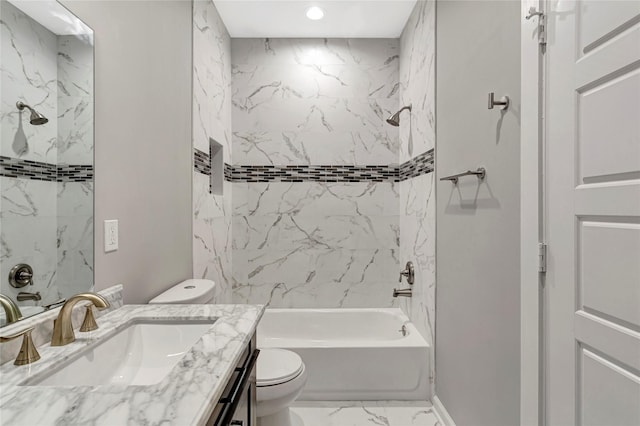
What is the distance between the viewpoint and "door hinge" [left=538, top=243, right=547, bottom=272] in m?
1.20

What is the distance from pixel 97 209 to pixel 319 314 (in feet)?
7.13

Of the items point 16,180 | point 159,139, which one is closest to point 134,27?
point 159,139

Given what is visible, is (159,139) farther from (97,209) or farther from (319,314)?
(319,314)

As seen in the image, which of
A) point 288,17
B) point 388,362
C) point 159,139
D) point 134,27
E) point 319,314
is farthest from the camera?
point 319,314

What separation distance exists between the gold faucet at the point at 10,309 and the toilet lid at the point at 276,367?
1.01m

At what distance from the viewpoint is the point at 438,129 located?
223 centimetres

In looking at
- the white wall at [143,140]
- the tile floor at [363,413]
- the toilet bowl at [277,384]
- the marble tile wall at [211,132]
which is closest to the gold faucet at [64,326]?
the white wall at [143,140]

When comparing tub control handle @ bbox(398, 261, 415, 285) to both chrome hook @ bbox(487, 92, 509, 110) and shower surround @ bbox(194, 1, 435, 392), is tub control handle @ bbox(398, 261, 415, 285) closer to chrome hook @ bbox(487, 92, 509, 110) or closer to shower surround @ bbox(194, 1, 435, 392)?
shower surround @ bbox(194, 1, 435, 392)

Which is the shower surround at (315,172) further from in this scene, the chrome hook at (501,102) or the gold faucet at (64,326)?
the gold faucet at (64,326)

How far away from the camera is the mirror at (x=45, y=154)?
3.10ft

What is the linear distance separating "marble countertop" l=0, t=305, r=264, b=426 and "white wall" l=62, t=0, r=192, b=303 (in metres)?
0.56

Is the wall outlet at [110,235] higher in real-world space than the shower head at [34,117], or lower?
lower

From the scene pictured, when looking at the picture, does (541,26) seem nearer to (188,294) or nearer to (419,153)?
(419,153)

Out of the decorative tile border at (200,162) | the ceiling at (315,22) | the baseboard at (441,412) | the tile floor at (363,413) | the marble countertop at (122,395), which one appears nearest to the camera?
the marble countertop at (122,395)
